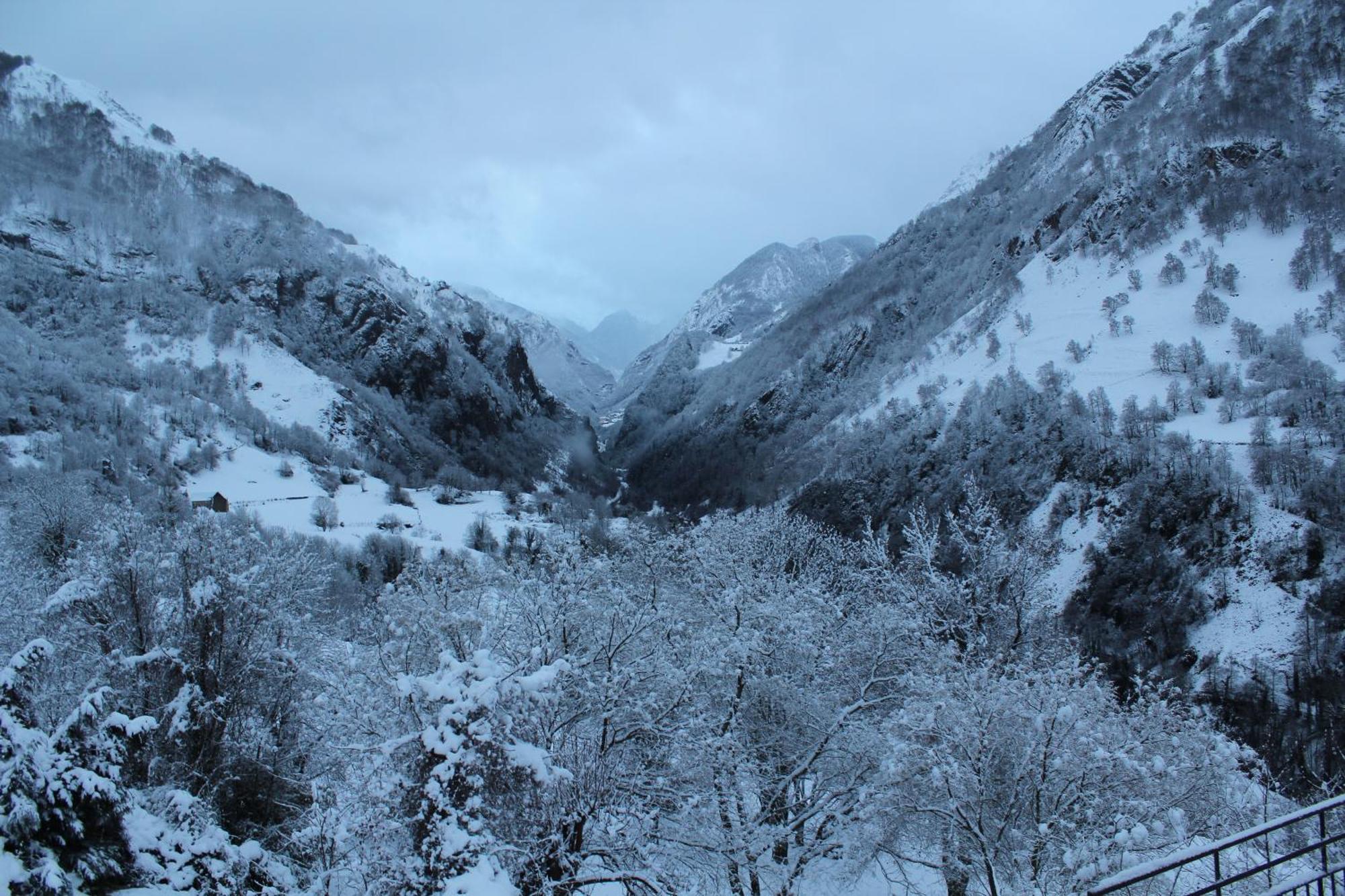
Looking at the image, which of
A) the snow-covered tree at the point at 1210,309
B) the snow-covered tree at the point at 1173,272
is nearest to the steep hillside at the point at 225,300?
the snow-covered tree at the point at 1173,272

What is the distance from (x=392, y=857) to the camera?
8.34 metres

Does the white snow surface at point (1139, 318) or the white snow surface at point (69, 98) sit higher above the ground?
the white snow surface at point (69, 98)

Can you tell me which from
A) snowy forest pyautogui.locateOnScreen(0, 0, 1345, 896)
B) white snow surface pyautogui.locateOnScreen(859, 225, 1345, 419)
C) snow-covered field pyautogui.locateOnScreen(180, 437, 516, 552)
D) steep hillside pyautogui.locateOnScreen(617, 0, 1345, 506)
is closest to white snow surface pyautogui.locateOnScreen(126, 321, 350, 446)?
snowy forest pyautogui.locateOnScreen(0, 0, 1345, 896)

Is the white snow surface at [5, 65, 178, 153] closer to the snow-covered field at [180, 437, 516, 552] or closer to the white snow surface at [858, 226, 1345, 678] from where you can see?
the snow-covered field at [180, 437, 516, 552]

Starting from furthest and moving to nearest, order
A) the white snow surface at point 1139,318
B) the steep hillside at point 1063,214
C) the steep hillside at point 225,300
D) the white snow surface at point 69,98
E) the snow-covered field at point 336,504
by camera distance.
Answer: the white snow surface at point 69,98
the steep hillside at point 225,300
the snow-covered field at point 336,504
the steep hillside at point 1063,214
the white snow surface at point 1139,318

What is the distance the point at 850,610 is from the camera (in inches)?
910

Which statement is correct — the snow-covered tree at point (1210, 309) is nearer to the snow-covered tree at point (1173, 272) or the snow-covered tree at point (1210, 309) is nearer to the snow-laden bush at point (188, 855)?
the snow-covered tree at point (1173, 272)

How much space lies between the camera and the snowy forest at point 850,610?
9039mm

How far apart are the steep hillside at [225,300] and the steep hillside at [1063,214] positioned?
43.1m

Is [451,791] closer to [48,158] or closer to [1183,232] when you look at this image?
[1183,232]

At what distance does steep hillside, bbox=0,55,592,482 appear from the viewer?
109 m

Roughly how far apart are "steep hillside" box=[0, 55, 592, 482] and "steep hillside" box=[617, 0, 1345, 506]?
4306cm

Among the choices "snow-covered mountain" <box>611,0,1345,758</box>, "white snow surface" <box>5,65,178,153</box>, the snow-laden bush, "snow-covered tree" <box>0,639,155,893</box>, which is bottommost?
the snow-laden bush

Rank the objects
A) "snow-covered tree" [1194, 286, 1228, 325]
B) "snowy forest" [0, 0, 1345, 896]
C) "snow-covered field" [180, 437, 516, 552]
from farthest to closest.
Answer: "snow-covered field" [180, 437, 516, 552] < "snow-covered tree" [1194, 286, 1228, 325] < "snowy forest" [0, 0, 1345, 896]
